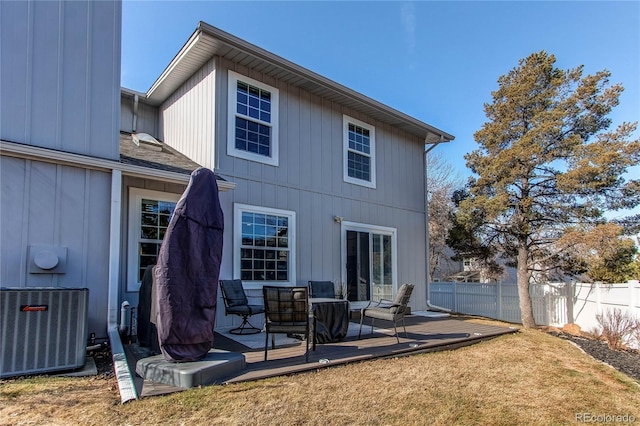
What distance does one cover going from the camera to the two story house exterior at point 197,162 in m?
5.00

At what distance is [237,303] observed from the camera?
6.41 m

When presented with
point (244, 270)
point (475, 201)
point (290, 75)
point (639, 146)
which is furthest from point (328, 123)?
point (639, 146)

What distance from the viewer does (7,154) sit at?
4723mm

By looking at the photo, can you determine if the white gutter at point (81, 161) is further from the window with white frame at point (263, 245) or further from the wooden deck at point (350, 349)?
the wooden deck at point (350, 349)

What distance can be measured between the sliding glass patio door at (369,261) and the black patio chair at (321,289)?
1.24 m

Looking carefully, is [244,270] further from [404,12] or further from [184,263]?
[404,12]

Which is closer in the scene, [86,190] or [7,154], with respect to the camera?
[7,154]

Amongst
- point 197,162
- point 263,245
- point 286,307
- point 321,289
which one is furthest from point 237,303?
point 197,162

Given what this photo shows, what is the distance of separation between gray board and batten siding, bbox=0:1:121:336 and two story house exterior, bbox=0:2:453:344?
2 cm

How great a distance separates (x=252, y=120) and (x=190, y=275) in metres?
4.37

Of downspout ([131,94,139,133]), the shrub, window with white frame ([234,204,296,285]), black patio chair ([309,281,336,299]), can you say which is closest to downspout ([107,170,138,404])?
window with white frame ([234,204,296,285])

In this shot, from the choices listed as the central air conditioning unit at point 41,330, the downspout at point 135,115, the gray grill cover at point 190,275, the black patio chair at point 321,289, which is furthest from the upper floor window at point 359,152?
the central air conditioning unit at point 41,330

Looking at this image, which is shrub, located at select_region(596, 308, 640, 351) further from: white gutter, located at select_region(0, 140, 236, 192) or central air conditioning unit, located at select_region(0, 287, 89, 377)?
central air conditioning unit, located at select_region(0, 287, 89, 377)

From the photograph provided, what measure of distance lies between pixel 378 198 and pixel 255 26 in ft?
16.7
